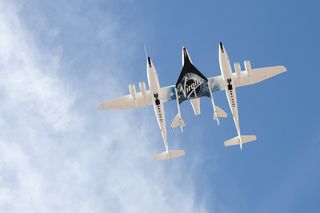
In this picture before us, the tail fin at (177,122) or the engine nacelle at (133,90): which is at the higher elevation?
the engine nacelle at (133,90)

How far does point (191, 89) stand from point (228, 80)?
169 inches

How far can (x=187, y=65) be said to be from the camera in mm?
81938

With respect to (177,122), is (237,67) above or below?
above

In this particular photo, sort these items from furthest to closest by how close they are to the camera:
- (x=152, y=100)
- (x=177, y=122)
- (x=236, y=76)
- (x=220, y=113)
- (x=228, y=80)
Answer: (x=220, y=113) → (x=177, y=122) → (x=236, y=76) → (x=152, y=100) → (x=228, y=80)

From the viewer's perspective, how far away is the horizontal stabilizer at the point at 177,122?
85.6m

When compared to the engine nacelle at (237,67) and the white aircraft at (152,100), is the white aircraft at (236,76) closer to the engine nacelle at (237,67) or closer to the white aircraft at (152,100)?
the engine nacelle at (237,67)

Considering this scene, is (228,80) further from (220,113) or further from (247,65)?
(220,113)

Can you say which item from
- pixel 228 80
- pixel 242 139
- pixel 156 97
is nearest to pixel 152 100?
pixel 156 97

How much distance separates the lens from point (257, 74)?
86375 millimetres

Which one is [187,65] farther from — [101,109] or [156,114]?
[101,109]

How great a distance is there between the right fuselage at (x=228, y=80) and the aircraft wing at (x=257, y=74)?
154cm

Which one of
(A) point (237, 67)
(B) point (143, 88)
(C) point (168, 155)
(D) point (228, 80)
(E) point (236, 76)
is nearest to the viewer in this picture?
(B) point (143, 88)

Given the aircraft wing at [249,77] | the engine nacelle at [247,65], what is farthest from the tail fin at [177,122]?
the engine nacelle at [247,65]

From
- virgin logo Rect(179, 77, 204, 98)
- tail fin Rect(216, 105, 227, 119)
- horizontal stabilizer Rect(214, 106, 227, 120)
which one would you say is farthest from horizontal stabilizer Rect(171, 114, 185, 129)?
tail fin Rect(216, 105, 227, 119)
